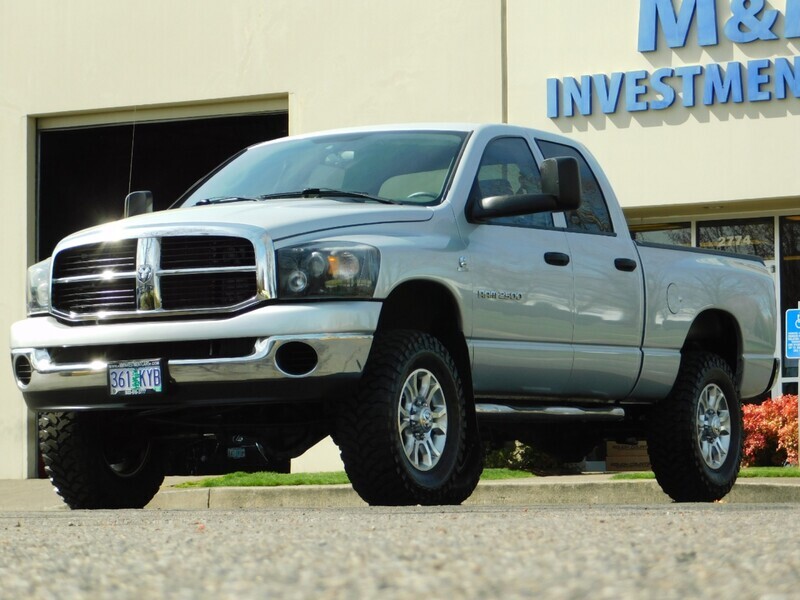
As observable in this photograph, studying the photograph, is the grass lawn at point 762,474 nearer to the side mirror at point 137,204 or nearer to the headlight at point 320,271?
the side mirror at point 137,204

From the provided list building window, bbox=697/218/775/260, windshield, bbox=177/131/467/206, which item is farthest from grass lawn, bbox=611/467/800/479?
windshield, bbox=177/131/467/206

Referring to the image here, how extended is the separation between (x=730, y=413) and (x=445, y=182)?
9.61ft

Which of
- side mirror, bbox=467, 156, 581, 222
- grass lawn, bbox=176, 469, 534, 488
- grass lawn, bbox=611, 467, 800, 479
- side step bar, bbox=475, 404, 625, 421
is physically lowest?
grass lawn, bbox=176, 469, 534, 488

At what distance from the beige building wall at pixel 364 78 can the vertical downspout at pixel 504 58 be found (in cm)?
2

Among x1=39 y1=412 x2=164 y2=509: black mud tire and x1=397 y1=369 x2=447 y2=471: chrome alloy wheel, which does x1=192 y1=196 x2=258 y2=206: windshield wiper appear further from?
x1=397 y1=369 x2=447 y2=471: chrome alloy wheel

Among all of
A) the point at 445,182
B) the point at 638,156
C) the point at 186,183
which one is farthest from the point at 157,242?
the point at 186,183

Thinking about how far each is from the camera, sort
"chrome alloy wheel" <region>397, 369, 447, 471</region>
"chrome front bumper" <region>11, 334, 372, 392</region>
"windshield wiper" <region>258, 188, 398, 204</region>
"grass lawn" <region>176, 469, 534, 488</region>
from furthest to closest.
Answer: "grass lawn" <region>176, 469, 534, 488</region> → "windshield wiper" <region>258, 188, 398, 204</region> → "chrome alloy wheel" <region>397, 369, 447, 471</region> → "chrome front bumper" <region>11, 334, 372, 392</region>

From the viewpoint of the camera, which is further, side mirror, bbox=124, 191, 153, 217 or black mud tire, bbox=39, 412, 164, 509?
side mirror, bbox=124, 191, 153, 217

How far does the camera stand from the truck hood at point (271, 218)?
7.32 m

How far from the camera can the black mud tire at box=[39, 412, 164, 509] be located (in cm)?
821

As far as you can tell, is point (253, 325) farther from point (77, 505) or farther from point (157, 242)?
point (77, 505)

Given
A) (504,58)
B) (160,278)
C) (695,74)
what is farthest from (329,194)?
(504,58)

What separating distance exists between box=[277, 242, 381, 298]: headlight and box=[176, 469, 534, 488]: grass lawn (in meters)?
6.44

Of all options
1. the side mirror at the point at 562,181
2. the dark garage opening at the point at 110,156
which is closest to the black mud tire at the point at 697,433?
the side mirror at the point at 562,181
